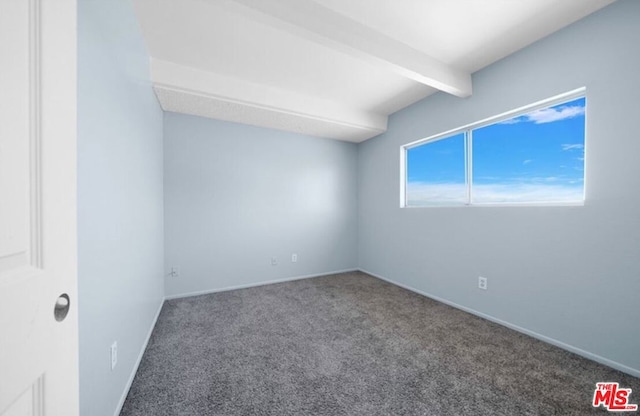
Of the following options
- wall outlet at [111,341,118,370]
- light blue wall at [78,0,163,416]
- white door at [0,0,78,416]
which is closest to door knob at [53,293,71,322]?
white door at [0,0,78,416]

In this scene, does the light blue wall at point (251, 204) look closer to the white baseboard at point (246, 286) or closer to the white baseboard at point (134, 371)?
the white baseboard at point (246, 286)

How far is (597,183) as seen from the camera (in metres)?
1.67

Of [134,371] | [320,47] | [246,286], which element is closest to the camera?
[134,371]

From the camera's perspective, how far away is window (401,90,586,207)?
6.08ft

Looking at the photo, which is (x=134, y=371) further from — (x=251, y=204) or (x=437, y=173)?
(x=437, y=173)

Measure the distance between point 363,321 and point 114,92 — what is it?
2.59m

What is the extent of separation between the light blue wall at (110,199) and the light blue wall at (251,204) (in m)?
0.97

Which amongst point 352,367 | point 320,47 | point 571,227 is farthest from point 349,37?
point 352,367

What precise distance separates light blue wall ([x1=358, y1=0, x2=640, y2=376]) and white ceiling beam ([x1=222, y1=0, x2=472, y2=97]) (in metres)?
0.56

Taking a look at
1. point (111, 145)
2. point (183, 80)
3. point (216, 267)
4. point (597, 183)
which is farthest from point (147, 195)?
point (597, 183)

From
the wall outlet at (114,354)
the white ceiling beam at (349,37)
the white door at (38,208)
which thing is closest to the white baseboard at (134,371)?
the wall outlet at (114,354)

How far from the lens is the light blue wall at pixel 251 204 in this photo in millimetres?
2898

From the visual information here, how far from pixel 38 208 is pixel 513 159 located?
3.06 meters

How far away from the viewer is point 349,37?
177cm
